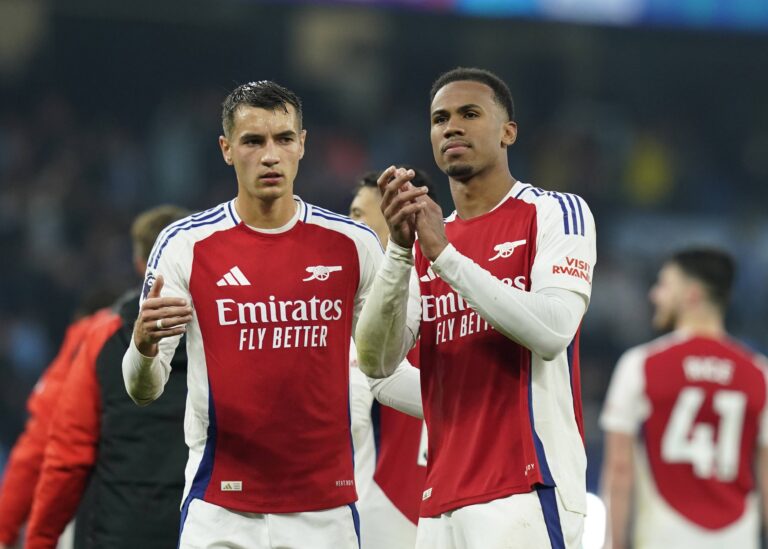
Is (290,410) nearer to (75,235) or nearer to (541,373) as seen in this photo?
(541,373)

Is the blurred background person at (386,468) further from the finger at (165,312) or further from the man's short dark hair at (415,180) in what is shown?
the finger at (165,312)

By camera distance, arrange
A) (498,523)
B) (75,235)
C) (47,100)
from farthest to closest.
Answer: (47,100) < (75,235) < (498,523)

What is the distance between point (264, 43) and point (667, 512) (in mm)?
13544

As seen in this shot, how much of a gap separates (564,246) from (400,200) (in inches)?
21.5

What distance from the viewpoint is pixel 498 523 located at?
13.5 feet

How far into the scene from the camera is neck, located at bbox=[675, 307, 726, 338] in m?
6.34

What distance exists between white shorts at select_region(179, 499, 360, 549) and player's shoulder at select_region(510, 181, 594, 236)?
1193mm

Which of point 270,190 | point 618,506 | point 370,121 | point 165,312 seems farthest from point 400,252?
point 370,121

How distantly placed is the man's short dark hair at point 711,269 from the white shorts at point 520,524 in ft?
8.21

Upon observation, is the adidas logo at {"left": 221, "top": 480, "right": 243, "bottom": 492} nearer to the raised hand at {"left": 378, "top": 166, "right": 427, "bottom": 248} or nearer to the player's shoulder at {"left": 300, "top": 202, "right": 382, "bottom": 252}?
the player's shoulder at {"left": 300, "top": 202, "right": 382, "bottom": 252}

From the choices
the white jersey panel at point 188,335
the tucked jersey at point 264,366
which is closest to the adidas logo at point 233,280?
the tucked jersey at point 264,366

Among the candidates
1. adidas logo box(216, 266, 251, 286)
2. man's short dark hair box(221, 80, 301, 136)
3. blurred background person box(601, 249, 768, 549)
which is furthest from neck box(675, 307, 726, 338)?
adidas logo box(216, 266, 251, 286)

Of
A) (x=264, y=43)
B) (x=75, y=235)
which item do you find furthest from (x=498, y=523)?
(x=264, y=43)

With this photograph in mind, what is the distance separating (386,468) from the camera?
559 cm
